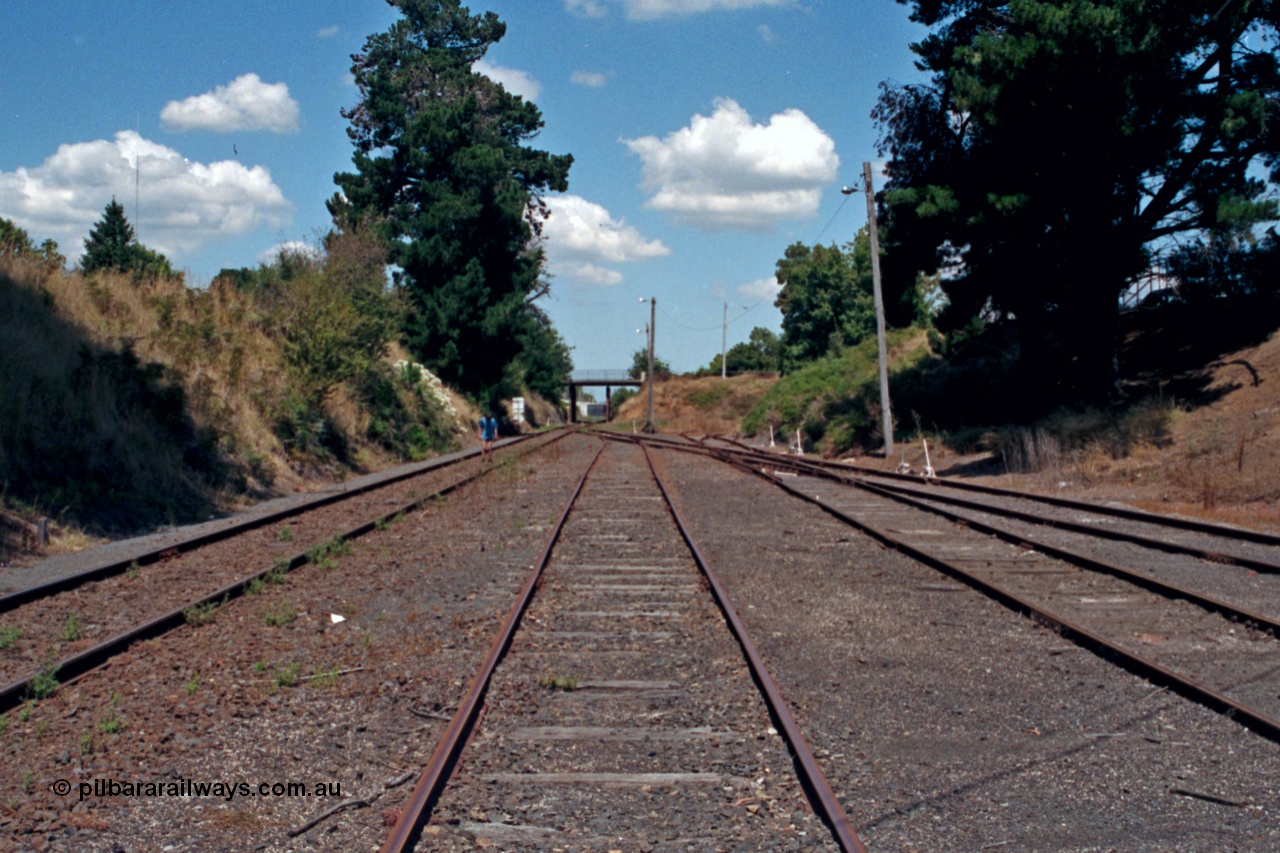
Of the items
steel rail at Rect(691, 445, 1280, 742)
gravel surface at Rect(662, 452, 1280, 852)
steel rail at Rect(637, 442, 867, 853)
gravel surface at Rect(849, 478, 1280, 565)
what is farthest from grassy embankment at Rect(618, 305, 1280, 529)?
steel rail at Rect(637, 442, 867, 853)

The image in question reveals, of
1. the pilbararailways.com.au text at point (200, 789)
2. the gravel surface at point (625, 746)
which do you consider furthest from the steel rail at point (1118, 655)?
the pilbararailways.com.au text at point (200, 789)

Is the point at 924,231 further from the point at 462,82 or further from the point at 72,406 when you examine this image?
the point at 462,82

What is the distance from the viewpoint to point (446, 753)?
4.89 metres

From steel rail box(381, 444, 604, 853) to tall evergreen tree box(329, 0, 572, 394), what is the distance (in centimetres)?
3803

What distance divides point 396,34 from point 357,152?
865cm

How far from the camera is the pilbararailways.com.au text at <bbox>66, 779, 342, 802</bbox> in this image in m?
4.72

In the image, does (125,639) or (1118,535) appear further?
(1118,535)

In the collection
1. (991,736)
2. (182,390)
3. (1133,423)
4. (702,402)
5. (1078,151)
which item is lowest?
(991,736)

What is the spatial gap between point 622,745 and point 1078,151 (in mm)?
21369

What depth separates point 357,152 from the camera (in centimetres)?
5175

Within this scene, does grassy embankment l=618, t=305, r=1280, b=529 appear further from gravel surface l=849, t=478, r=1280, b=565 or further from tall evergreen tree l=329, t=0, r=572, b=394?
tall evergreen tree l=329, t=0, r=572, b=394

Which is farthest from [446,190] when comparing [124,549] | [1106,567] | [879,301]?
[1106,567]

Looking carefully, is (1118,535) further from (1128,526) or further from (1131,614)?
(1131,614)

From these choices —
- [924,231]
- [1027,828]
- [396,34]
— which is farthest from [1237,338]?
[396,34]
